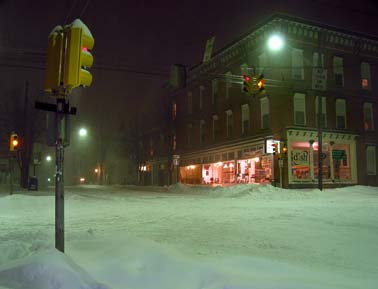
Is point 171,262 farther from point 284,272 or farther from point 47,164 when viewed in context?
point 47,164

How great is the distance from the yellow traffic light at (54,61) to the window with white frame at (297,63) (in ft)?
91.2

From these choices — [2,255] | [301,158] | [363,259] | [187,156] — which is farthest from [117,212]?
[187,156]

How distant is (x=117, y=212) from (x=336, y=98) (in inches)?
967

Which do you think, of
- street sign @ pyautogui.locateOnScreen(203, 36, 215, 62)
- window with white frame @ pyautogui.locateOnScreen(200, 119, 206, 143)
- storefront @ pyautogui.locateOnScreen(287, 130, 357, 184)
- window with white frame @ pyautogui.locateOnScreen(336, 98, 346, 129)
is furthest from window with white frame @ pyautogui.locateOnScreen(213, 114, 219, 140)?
window with white frame @ pyautogui.locateOnScreen(336, 98, 346, 129)

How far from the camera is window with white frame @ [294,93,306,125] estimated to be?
31.9 metres

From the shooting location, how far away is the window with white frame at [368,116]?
3547 cm

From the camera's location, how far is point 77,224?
1266 centimetres

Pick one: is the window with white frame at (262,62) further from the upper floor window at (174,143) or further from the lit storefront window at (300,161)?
the upper floor window at (174,143)

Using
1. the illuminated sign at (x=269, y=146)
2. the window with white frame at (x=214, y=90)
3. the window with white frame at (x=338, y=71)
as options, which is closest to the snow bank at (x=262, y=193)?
the illuminated sign at (x=269, y=146)

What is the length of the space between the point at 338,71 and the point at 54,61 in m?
32.0

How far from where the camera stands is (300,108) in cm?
3219

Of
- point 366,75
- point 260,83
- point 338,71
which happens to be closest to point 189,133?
point 338,71

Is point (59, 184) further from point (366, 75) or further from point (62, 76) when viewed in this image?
point (366, 75)

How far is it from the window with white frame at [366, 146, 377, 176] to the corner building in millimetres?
90
